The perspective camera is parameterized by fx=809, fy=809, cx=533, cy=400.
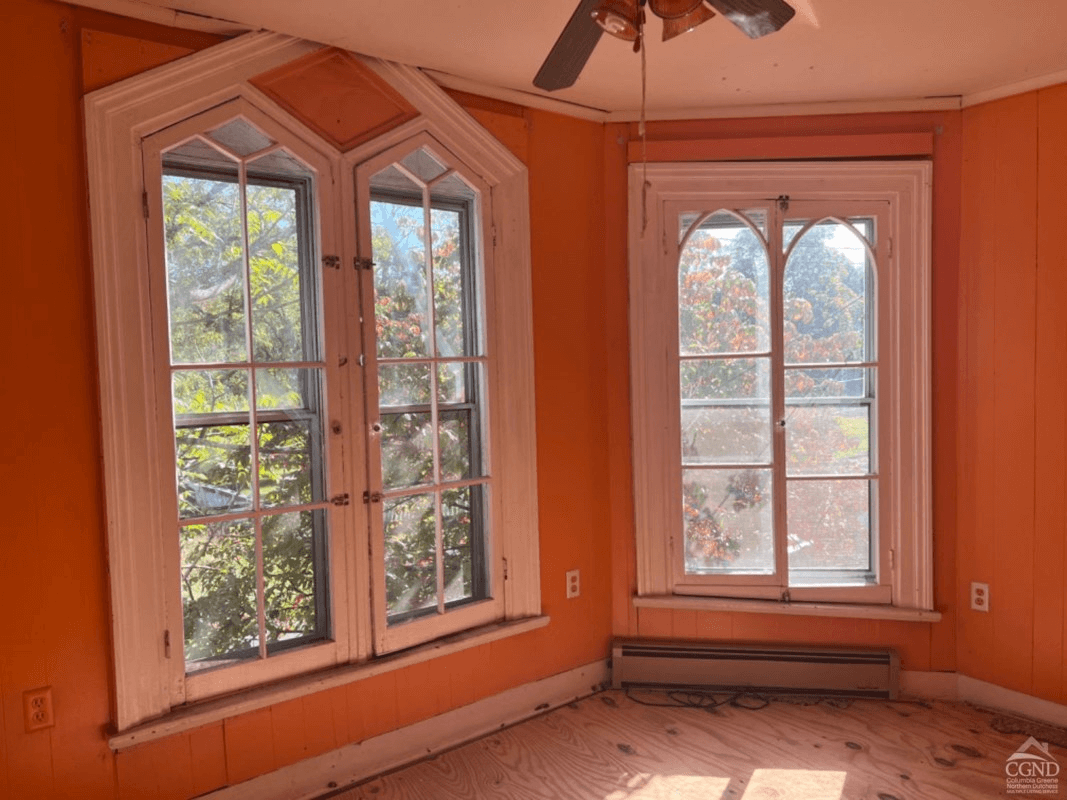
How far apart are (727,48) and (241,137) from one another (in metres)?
1.65

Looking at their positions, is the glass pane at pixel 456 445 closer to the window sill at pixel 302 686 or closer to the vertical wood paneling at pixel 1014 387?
the window sill at pixel 302 686

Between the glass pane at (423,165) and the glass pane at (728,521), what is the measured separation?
5.38 feet

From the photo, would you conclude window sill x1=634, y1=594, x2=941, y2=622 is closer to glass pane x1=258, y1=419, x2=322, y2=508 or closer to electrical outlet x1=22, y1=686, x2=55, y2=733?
glass pane x1=258, y1=419, x2=322, y2=508

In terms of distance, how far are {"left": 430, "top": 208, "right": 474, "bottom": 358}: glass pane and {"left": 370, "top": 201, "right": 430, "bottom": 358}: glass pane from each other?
0.18ft

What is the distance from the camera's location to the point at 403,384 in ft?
9.80

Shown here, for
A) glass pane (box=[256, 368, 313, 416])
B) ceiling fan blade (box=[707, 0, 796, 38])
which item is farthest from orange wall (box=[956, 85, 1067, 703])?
glass pane (box=[256, 368, 313, 416])

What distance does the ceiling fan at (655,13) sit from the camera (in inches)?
72.7

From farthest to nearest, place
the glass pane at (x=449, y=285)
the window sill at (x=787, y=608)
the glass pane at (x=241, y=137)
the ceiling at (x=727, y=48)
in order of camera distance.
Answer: the window sill at (x=787, y=608), the glass pane at (x=449, y=285), the glass pane at (x=241, y=137), the ceiling at (x=727, y=48)

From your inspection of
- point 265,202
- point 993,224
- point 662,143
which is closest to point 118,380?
point 265,202

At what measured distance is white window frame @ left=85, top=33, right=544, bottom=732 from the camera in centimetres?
234

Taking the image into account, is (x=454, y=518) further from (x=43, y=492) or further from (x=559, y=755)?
(x=43, y=492)

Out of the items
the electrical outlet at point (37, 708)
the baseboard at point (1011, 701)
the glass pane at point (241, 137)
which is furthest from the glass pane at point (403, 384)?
the baseboard at point (1011, 701)

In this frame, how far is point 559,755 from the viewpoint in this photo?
3.02 m

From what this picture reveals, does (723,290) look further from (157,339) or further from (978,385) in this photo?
(157,339)
